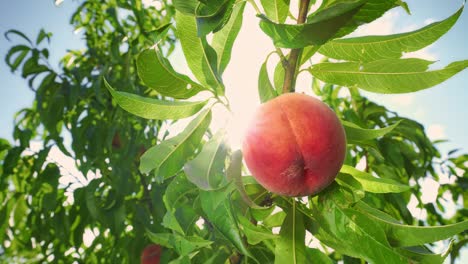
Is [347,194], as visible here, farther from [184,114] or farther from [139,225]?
[139,225]

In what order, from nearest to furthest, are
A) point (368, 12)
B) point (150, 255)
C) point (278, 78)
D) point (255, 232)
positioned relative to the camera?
1. point (368, 12)
2. point (255, 232)
3. point (278, 78)
4. point (150, 255)

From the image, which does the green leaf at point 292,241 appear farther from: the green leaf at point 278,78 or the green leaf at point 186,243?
the green leaf at point 278,78

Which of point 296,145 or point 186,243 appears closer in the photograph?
point 296,145

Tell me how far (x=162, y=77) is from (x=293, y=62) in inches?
11.9

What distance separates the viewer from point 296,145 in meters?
0.81

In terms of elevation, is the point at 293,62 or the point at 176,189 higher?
the point at 293,62

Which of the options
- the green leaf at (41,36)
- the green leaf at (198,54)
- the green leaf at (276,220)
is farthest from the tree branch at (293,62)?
the green leaf at (41,36)

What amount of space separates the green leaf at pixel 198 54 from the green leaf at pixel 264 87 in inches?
3.6

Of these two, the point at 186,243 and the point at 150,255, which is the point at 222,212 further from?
the point at 150,255

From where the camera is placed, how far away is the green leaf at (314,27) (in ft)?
1.94

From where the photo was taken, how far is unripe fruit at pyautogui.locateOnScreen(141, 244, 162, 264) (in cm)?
202

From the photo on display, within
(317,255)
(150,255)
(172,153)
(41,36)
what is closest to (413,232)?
(317,255)

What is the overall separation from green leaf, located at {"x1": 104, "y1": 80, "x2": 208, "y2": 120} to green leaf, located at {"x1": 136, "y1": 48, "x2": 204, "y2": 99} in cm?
3

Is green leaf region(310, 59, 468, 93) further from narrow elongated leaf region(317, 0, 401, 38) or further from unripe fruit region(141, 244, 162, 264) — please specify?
unripe fruit region(141, 244, 162, 264)
